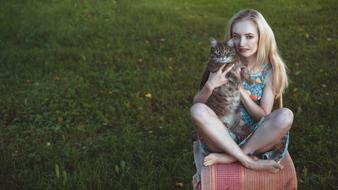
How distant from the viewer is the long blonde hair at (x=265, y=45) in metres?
3.20

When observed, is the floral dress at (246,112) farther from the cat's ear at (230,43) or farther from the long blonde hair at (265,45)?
the cat's ear at (230,43)

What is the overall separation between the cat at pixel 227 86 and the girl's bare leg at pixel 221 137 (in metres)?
0.20

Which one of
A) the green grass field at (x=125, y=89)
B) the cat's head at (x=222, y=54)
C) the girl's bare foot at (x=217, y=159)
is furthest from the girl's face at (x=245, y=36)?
the green grass field at (x=125, y=89)

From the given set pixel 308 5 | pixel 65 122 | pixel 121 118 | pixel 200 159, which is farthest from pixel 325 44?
pixel 200 159

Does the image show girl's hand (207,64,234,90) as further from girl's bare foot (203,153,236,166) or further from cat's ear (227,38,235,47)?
girl's bare foot (203,153,236,166)

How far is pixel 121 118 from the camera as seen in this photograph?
500 centimetres

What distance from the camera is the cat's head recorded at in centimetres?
304

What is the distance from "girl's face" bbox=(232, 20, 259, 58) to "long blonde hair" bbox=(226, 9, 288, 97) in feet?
0.10

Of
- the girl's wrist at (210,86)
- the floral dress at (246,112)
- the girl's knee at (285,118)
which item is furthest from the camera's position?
the floral dress at (246,112)

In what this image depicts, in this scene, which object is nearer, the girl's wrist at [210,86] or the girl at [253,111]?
the girl at [253,111]

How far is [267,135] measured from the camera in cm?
291

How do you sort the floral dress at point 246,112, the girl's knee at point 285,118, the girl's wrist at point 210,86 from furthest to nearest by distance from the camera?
the floral dress at point 246,112
the girl's wrist at point 210,86
the girl's knee at point 285,118

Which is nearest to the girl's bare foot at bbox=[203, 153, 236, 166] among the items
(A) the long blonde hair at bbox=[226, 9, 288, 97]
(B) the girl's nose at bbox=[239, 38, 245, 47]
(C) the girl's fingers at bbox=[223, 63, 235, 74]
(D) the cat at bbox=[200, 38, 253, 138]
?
(D) the cat at bbox=[200, 38, 253, 138]

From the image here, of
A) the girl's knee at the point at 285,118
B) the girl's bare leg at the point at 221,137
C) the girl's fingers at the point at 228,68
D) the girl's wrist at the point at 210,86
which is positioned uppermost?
the girl's fingers at the point at 228,68
